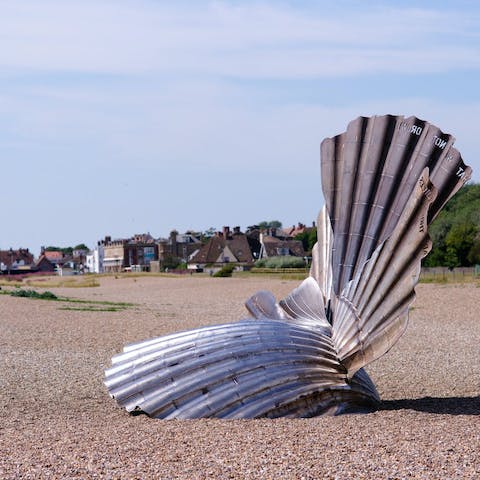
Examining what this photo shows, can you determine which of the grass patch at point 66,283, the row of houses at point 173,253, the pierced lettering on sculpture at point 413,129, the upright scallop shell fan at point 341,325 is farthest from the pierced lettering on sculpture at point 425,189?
the row of houses at point 173,253

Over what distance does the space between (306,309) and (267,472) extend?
4.39 meters

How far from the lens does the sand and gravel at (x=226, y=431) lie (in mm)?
7512

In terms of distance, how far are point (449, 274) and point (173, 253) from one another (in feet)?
250

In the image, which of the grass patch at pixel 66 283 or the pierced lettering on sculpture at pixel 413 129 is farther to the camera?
the grass patch at pixel 66 283

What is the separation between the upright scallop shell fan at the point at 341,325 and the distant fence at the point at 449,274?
109 ft

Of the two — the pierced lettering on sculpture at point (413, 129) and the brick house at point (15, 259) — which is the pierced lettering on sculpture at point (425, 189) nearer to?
the pierced lettering on sculpture at point (413, 129)

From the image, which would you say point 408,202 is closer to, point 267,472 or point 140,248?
point 267,472

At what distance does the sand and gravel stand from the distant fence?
27.2 m

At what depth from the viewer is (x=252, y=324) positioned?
10.9 meters

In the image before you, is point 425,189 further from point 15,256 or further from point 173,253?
point 15,256

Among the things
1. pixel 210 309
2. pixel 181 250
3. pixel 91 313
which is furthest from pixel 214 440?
pixel 181 250

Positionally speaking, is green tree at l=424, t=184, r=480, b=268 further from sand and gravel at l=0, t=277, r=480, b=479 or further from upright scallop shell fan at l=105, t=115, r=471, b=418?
upright scallop shell fan at l=105, t=115, r=471, b=418

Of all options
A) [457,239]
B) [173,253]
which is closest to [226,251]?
[173,253]

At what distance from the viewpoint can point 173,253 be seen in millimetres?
122750
